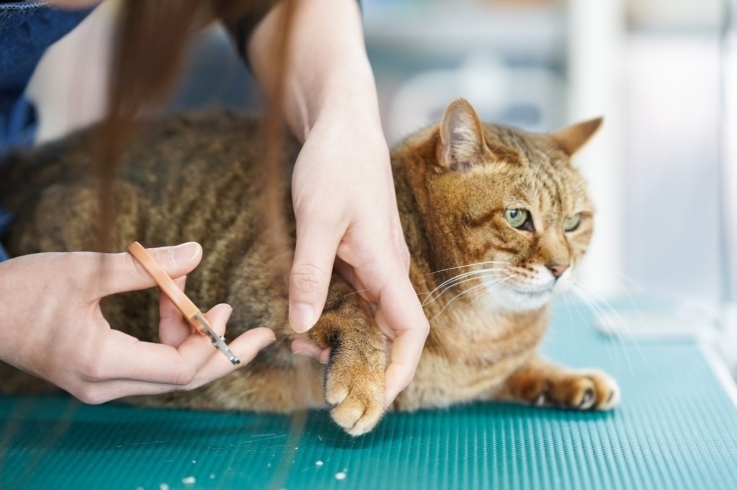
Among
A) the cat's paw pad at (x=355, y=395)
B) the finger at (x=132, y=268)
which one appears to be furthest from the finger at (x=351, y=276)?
the finger at (x=132, y=268)

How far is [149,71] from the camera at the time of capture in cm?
65

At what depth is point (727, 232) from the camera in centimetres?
159

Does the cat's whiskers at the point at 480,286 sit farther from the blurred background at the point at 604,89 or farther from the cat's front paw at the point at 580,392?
the blurred background at the point at 604,89

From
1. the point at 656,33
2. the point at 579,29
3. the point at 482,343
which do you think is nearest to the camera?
the point at 482,343

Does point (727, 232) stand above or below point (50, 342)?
below

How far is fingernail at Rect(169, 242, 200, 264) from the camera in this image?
87cm

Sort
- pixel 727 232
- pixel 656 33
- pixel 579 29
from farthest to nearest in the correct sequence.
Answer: pixel 656 33 < pixel 579 29 < pixel 727 232

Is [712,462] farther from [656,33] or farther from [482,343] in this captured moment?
[656,33]

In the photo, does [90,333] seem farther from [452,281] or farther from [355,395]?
[452,281]

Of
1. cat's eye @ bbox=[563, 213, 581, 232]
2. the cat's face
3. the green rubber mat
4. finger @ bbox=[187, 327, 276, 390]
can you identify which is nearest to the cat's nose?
the cat's face

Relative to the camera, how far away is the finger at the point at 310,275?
0.83 m

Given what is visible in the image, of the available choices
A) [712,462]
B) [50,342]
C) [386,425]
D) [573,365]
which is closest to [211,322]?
[50,342]

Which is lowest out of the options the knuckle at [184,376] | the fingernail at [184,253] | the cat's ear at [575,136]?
the cat's ear at [575,136]

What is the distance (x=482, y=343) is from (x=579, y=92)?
1.76 m
